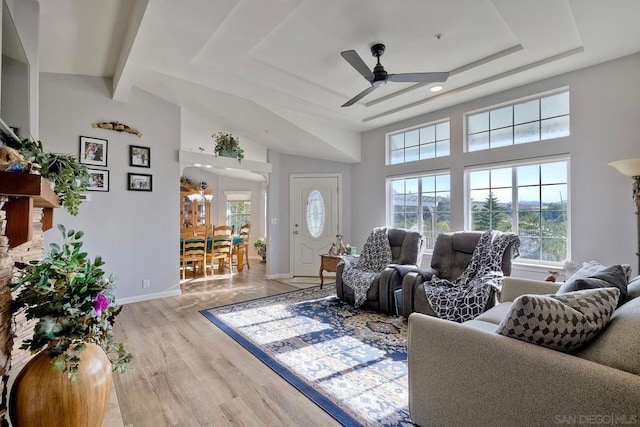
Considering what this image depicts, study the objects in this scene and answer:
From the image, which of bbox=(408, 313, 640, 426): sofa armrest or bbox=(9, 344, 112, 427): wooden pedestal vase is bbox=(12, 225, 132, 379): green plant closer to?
bbox=(9, 344, 112, 427): wooden pedestal vase

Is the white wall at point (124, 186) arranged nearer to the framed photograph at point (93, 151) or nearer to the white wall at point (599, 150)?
the framed photograph at point (93, 151)

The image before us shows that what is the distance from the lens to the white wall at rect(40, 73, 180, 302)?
11.9 feet

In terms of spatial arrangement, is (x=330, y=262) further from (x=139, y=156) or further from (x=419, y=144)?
(x=139, y=156)

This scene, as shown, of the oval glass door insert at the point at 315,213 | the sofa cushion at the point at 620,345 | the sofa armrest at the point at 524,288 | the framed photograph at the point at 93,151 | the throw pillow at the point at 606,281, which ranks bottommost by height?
the sofa armrest at the point at 524,288

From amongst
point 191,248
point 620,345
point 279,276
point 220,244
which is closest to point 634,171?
point 620,345

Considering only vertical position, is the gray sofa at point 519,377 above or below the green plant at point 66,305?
below

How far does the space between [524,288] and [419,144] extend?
3.02 metres

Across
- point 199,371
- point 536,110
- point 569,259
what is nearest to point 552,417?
point 199,371

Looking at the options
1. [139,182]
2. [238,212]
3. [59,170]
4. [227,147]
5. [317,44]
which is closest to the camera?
[59,170]

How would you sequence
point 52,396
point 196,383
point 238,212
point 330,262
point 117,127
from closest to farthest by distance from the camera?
point 52,396 → point 196,383 → point 117,127 → point 330,262 → point 238,212

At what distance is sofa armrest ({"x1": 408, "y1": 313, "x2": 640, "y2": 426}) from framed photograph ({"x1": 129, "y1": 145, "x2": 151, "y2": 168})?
13.6ft

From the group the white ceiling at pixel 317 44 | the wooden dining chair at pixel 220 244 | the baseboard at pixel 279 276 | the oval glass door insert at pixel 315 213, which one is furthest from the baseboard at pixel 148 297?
the white ceiling at pixel 317 44

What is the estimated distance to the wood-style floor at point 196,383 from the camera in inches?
70.3

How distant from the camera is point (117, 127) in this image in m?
3.96
